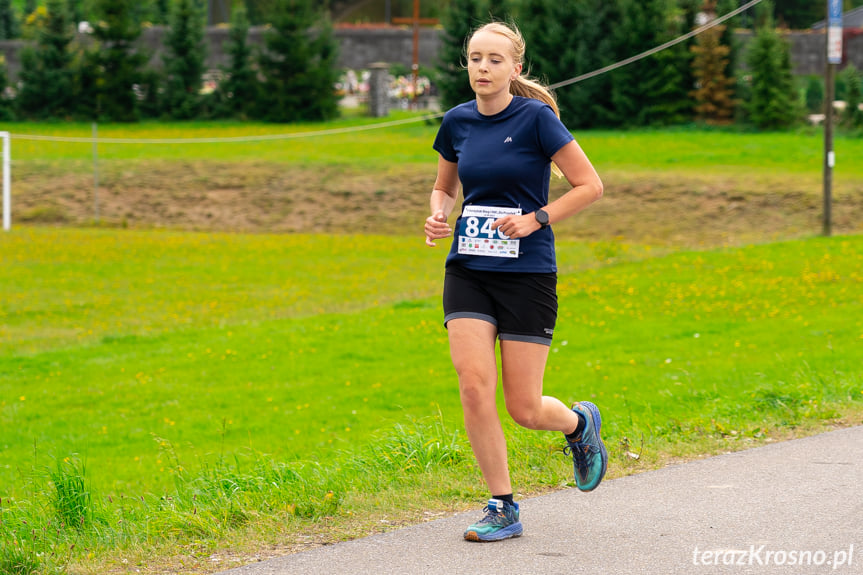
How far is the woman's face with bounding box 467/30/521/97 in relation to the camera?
513 cm

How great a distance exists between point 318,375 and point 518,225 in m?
8.97

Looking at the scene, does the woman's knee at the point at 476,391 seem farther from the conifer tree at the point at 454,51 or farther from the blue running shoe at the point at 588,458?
the conifer tree at the point at 454,51

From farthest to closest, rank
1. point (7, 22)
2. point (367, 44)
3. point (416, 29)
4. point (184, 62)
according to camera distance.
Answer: point (7, 22) < point (367, 44) < point (416, 29) < point (184, 62)

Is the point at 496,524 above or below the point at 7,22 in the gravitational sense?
below

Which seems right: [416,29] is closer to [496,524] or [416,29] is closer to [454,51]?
[454,51]

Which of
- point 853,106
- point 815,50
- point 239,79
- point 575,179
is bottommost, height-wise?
point 575,179

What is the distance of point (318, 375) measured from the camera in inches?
541

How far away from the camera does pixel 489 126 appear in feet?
17.1

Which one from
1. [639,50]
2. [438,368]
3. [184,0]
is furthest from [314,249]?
[184,0]

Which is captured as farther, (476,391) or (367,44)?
(367,44)

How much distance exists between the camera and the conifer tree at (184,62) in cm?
5372

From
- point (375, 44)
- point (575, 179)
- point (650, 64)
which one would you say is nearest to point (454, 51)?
point (650, 64)

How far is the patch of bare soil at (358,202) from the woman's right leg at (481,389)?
74.0 feet

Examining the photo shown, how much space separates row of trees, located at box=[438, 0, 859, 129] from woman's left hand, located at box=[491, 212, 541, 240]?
128ft
